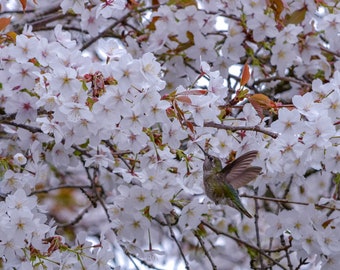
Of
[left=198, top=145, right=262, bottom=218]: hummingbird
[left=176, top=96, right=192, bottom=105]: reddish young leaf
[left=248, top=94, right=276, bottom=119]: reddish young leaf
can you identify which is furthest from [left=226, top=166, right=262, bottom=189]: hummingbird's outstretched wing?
[left=176, top=96, right=192, bottom=105]: reddish young leaf

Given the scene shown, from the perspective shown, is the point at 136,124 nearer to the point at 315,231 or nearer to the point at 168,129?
the point at 168,129

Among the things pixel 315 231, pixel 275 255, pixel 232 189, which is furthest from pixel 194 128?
pixel 275 255

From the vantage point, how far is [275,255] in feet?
10.8

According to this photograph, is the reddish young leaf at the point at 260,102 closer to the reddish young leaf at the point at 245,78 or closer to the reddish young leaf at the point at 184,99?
the reddish young leaf at the point at 245,78

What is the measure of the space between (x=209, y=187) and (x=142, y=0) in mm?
1277

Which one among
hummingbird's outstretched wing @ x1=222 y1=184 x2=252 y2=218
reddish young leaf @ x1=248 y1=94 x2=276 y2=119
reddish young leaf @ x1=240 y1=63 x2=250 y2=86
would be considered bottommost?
hummingbird's outstretched wing @ x1=222 y1=184 x2=252 y2=218

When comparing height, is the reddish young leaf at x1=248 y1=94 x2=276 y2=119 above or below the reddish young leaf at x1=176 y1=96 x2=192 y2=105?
below

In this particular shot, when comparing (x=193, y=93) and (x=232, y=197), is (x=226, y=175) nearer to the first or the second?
(x=232, y=197)

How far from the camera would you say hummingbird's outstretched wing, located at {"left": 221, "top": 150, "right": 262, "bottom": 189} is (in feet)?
6.27

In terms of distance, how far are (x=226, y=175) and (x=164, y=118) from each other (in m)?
0.30

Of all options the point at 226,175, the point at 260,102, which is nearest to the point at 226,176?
the point at 226,175

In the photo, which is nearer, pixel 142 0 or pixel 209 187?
pixel 209 187

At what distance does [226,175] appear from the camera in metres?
1.99

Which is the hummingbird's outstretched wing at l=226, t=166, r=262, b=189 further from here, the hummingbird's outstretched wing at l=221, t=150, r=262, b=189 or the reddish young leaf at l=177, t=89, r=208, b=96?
the reddish young leaf at l=177, t=89, r=208, b=96
